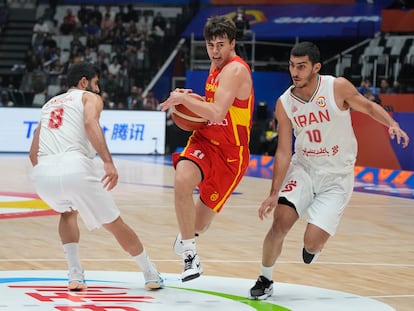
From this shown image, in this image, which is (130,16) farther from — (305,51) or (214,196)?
(305,51)

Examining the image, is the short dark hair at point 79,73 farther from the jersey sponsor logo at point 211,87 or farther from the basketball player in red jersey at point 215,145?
the jersey sponsor logo at point 211,87

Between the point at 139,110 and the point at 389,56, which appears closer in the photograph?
the point at 389,56

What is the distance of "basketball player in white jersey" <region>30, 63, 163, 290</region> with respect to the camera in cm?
636

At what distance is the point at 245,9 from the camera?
30.4 m

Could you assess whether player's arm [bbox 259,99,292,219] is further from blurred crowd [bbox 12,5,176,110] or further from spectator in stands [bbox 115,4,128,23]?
spectator in stands [bbox 115,4,128,23]

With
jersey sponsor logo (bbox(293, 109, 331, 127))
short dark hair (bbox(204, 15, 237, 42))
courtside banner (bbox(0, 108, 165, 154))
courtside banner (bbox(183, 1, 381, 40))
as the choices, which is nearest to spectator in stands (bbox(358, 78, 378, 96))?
courtside banner (bbox(183, 1, 381, 40))

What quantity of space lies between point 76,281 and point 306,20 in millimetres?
23080

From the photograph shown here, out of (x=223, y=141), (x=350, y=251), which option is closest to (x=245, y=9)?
(x=350, y=251)

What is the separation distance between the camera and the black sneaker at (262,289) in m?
6.61

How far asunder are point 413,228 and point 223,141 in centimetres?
484

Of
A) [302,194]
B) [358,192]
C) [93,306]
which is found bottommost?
[358,192]

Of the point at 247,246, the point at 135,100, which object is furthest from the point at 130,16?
the point at 247,246

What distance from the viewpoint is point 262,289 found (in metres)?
6.62

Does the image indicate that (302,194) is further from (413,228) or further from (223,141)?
(413,228)
